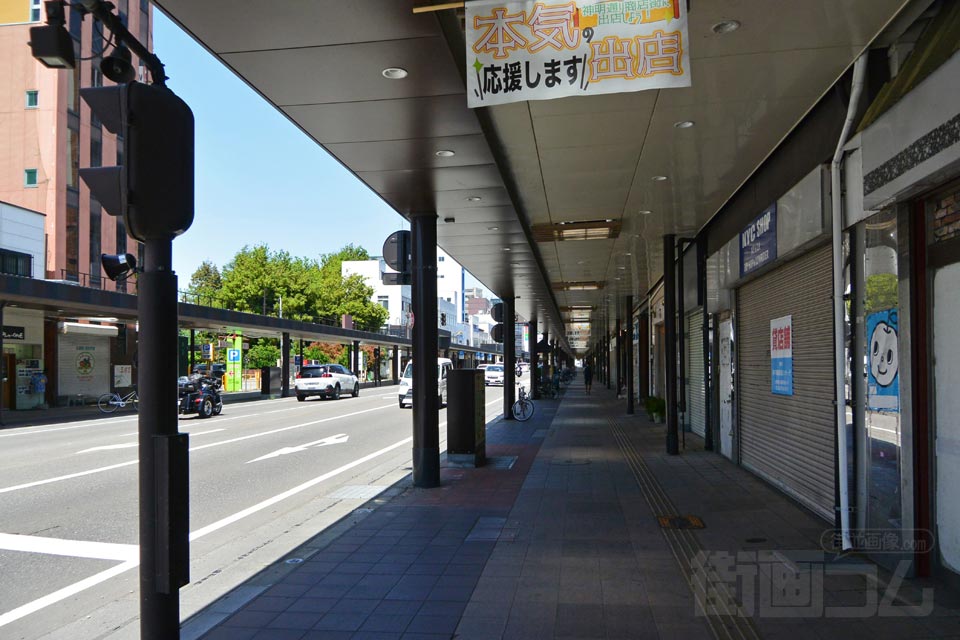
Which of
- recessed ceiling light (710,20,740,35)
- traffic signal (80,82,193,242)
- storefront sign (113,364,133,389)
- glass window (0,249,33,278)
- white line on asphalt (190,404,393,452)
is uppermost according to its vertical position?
glass window (0,249,33,278)

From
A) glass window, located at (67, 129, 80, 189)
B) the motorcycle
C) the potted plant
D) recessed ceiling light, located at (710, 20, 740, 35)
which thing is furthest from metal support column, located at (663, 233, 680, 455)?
glass window, located at (67, 129, 80, 189)

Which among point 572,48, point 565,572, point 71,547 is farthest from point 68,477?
point 572,48

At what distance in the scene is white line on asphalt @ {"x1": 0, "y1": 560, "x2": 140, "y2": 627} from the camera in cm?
524

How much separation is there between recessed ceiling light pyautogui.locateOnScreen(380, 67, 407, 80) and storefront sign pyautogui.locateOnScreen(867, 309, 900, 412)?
421cm

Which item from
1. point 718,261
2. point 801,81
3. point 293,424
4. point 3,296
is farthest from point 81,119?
point 801,81

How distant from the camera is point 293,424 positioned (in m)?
20.9

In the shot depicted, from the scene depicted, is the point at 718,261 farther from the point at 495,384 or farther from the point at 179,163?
the point at 495,384

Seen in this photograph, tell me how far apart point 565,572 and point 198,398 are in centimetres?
2082

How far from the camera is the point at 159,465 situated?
3.29m

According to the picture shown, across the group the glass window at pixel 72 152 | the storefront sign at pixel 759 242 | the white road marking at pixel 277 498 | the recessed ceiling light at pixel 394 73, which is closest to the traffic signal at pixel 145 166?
the recessed ceiling light at pixel 394 73

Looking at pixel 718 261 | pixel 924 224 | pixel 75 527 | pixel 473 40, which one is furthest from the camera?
pixel 718 261

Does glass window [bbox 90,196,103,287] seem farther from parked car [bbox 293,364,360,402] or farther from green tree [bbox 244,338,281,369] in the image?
green tree [bbox 244,338,281,369]

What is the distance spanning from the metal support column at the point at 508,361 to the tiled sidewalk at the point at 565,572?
1172cm

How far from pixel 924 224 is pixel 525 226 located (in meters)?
8.13
